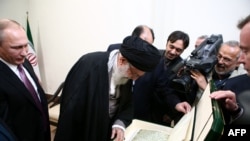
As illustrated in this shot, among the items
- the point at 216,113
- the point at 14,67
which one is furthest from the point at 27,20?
the point at 216,113

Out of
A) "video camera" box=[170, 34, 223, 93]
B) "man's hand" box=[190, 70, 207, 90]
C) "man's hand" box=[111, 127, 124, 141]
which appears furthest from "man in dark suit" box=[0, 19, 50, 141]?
"man's hand" box=[190, 70, 207, 90]

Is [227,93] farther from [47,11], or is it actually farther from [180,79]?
[47,11]

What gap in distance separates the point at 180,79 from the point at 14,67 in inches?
37.9

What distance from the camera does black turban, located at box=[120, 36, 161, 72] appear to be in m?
1.13

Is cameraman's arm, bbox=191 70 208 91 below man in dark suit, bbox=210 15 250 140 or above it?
below

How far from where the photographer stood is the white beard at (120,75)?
1197 mm

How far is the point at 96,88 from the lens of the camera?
1184 mm

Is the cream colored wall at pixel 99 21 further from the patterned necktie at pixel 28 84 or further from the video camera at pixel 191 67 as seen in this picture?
the patterned necktie at pixel 28 84

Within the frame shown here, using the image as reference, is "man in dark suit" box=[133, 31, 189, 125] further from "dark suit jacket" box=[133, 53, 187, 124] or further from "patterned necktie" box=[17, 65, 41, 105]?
"patterned necktie" box=[17, 65, 41, 105]

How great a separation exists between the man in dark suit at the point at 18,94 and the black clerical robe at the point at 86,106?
0.25 metres

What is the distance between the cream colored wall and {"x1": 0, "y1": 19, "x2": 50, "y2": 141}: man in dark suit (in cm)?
168

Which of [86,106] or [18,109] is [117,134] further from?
[18,109]

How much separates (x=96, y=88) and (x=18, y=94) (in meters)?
0.44

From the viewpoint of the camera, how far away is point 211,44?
1698 millimetres
